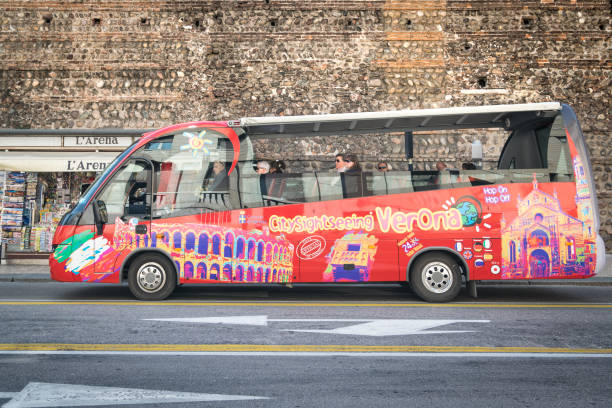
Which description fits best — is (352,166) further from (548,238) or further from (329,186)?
(548,238)

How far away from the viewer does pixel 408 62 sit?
1795 centimetres

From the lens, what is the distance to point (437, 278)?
9.58 m

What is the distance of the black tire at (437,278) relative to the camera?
9516 millimetres

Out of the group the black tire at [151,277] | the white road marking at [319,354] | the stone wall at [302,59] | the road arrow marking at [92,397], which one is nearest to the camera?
the road arrow marking at [92,397]

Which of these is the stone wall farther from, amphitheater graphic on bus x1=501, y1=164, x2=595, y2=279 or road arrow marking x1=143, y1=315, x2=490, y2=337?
road arrow marking x1=143, y1=315, x2=490, y2=337

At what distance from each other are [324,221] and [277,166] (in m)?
1.32

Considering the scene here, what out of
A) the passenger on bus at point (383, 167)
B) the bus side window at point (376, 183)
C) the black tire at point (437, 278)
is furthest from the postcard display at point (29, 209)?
the black tire at point (437, 278)

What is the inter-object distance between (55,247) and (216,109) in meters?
9.29

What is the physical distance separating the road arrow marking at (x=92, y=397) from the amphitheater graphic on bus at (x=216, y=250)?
16.0ft

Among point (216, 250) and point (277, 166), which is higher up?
point (277, 166)

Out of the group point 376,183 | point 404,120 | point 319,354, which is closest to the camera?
point 319,354

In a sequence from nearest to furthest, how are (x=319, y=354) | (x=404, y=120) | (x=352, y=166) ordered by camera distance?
(x=319, y=354) < (x=352, y=166) < (x=404, y=120)

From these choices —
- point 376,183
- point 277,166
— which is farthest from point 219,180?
point 376,183

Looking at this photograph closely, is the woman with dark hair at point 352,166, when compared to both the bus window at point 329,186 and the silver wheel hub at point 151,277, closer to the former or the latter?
the bus window at point 329,186
